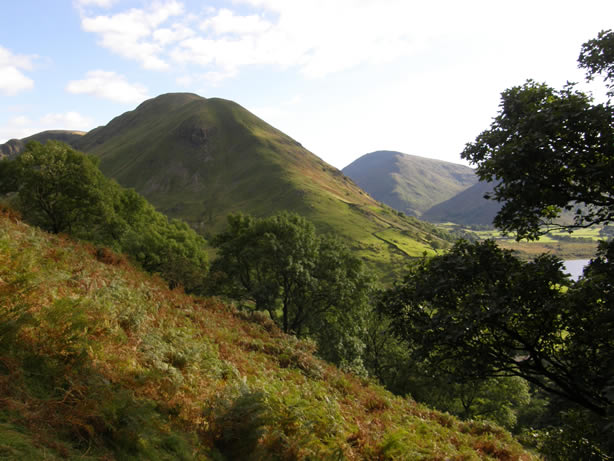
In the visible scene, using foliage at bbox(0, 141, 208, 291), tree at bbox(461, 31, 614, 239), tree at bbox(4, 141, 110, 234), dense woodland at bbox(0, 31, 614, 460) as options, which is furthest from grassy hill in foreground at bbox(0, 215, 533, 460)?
tree at bbox(4, 141, 110, 234)

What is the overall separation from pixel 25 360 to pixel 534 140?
1144cm

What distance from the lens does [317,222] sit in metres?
154

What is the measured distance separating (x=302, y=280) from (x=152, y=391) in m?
26.6

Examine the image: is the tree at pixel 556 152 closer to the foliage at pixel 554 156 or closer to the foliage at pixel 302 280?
the foliage at pixel 554 156

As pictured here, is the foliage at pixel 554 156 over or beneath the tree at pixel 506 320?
over

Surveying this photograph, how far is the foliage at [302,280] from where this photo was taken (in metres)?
33.5

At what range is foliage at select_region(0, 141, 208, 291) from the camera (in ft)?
117

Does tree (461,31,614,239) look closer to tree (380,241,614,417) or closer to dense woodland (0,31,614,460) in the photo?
dense woodland (0,31,614,460)

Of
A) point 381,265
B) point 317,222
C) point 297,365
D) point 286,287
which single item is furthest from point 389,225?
point 297,365

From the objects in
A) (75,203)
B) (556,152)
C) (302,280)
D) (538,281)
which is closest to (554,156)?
(556,152)

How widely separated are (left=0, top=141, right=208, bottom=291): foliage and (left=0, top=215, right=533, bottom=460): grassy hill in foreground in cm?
2219

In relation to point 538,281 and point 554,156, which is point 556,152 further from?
point 538,281

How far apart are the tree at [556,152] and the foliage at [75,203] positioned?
30.2 m

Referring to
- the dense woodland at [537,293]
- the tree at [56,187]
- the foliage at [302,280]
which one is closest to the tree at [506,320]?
the dense woodland at [537,293]
